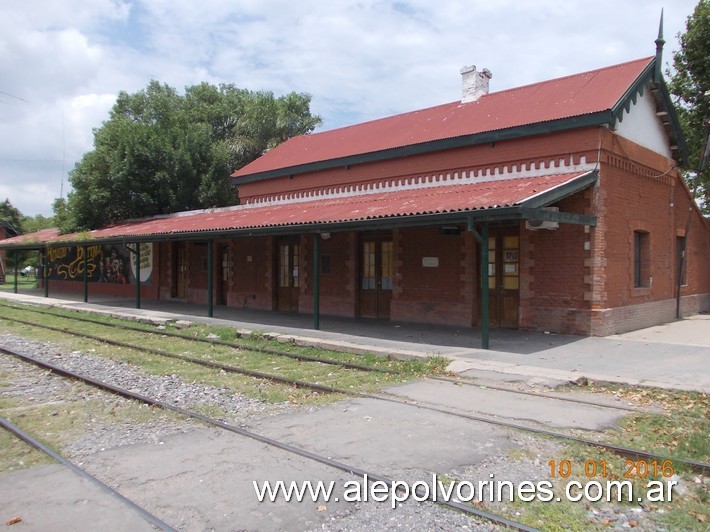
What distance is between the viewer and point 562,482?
4699mm

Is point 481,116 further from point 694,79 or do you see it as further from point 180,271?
point 180,271

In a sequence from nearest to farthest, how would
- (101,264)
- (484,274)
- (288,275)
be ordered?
(484,274), (288,275), (101,264)

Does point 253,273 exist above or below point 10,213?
below

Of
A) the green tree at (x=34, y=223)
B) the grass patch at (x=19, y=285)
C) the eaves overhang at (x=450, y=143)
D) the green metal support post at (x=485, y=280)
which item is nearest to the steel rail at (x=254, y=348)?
the green metal support post at (x=485, y=280)

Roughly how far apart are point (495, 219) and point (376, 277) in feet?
21.7

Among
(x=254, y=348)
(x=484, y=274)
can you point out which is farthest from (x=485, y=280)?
(x=254, y=348)

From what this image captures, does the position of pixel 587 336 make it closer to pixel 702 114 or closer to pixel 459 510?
pixel 459 510

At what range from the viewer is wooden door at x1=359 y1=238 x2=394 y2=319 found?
54.2ft

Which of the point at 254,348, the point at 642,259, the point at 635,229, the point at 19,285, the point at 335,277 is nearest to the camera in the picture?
the point at 254,348

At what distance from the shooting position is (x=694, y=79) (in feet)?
70.9

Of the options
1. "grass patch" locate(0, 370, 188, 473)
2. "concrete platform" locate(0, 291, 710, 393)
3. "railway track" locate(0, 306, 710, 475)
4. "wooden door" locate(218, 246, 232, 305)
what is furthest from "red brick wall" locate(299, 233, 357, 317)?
"grass patch" locate(0, 370, 188, 473)

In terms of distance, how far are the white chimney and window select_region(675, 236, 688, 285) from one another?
765 cm

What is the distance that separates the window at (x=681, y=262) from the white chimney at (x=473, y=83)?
25.1ft

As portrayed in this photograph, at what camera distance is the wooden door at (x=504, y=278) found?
Answer: 13906 mm
